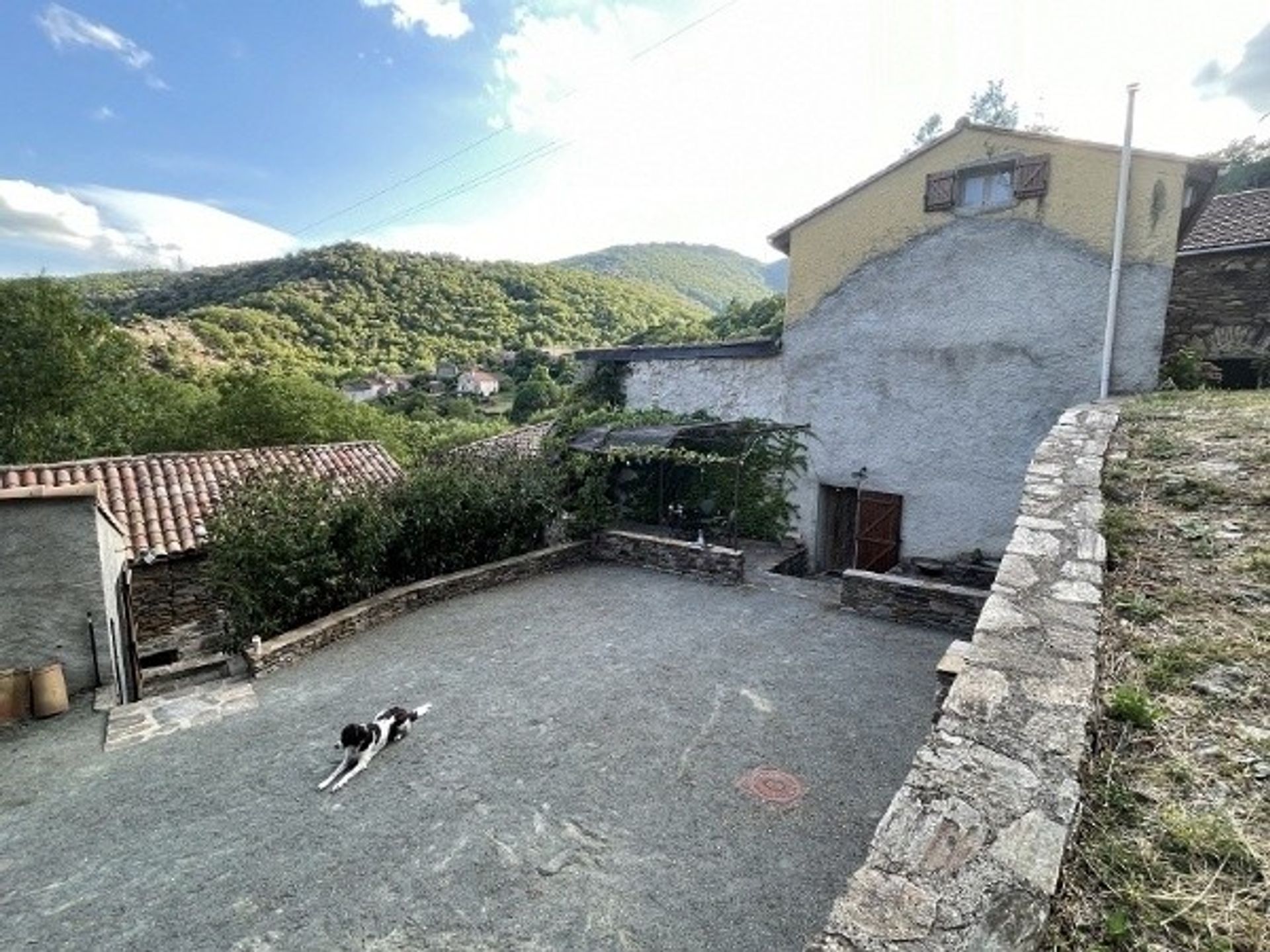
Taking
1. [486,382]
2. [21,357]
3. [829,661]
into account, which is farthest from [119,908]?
[486,382]

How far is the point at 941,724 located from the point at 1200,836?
2.34 feet

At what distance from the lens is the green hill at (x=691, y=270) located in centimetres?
6944

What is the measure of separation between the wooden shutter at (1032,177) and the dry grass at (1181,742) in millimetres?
7364

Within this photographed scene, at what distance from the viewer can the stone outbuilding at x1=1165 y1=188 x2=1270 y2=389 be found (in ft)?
34.6

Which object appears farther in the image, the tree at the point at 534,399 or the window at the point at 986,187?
the tree at the point at 534,399

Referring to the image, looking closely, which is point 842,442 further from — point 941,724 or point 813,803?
point 941,724

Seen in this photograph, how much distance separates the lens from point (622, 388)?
1505cm

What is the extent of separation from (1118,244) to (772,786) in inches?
364

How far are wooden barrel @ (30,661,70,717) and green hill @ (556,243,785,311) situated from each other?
61250mm

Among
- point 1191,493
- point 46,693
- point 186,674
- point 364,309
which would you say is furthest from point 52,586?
point 364,309

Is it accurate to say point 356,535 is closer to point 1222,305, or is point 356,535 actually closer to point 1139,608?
point 1139,608

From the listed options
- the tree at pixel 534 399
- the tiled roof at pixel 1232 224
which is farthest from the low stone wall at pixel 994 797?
the tree at pixel 534 399

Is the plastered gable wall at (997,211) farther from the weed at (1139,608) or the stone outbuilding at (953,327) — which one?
the weed at (1139,608)

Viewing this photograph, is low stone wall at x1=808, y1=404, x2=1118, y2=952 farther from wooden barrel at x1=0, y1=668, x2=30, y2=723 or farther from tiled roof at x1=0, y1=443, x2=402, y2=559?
tiled roof at x1=0, y1=443, x2=402, y2=559
